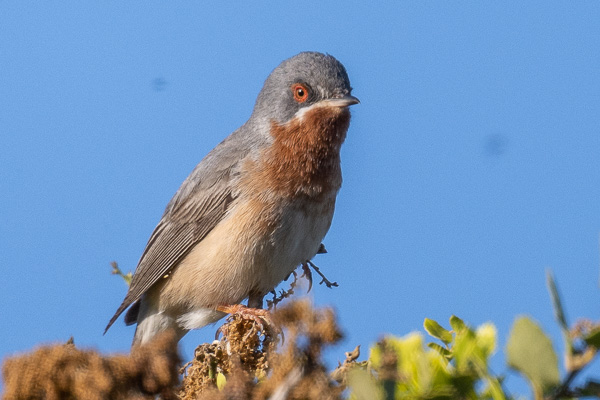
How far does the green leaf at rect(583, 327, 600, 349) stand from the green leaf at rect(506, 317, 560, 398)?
67 mm

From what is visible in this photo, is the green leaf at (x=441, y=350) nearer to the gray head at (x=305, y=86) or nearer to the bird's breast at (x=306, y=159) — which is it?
the bird's breast at (x=306, y=159)

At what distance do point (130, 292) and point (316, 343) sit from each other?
13.3ft

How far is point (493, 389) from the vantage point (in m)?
1.34


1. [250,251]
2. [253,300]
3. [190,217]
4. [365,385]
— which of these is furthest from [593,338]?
[190,217]

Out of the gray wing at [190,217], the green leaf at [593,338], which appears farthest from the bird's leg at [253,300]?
the green leaf at [593,338]

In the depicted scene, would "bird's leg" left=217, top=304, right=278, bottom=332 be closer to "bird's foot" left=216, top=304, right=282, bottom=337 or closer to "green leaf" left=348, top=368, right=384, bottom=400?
"bird's foot" left=216, top=304, right=282, bottom=337

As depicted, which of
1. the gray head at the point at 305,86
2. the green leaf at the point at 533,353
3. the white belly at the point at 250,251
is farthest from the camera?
the gray head at the point at 305,86

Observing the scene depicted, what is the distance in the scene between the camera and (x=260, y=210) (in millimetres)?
5051

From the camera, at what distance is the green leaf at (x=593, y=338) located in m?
1.21

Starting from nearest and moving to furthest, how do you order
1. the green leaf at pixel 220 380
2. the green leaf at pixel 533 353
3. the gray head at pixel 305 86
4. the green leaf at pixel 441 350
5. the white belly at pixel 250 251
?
the green leaf at pixel 533 353 → the green leaf at pixel 441 350 → the green leaf at pixel 220 380 → the white belly at pixel 250 251 → the gray head at pixel 305 86

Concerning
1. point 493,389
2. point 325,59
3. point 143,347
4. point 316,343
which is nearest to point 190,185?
point 325,59

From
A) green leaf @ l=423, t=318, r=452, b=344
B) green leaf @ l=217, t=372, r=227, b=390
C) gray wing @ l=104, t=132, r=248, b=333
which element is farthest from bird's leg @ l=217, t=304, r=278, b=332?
green leaf @ l=423, t=318, r=452, b=344

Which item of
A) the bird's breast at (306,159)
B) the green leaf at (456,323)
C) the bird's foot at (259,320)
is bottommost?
the green leaf at (456,323)

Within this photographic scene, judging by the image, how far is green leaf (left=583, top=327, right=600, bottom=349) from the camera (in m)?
1.21
